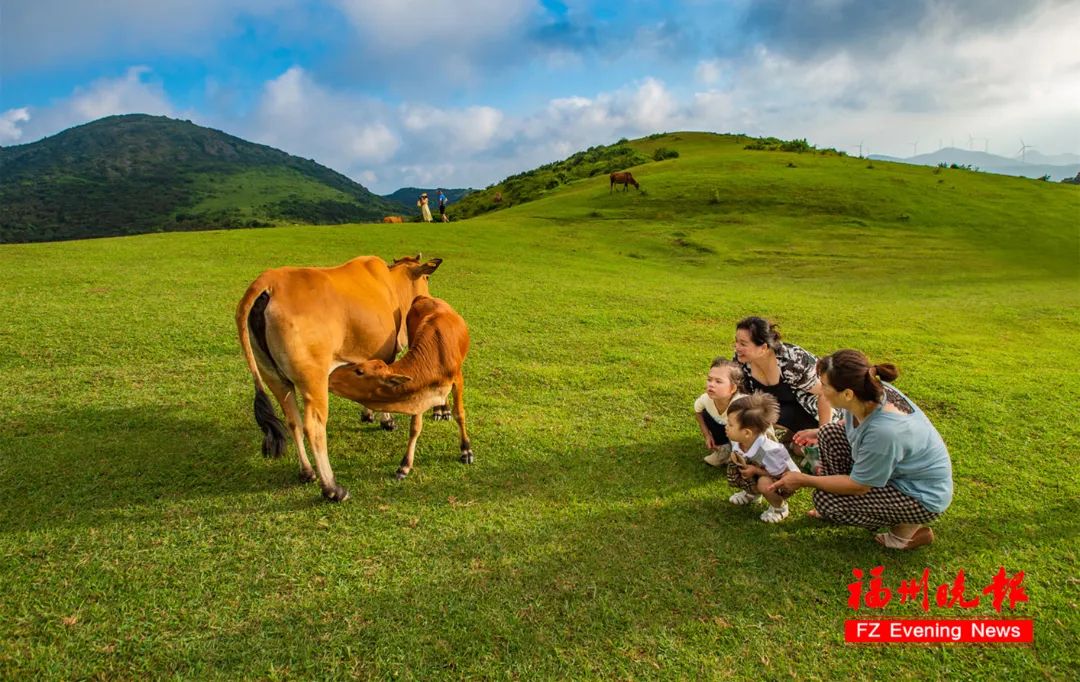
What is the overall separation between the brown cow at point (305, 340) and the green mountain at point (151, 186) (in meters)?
84.3

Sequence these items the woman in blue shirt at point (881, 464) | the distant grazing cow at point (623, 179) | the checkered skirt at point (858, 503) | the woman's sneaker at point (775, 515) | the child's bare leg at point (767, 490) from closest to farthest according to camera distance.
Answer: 1. the woman in blue shirt at point (881, 464)
2. the checkered skirt at point (858, 503)
3. the child's bare leg at point (767, 490)
4. the woman's sneaker at point (775, 515)
5. the distant grazing cow at point (623, 179)

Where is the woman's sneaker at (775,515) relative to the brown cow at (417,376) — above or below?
below

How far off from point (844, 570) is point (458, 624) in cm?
259

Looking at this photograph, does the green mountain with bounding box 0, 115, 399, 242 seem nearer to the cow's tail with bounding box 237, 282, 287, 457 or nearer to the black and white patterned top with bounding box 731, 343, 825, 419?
the cow's tail with bounding box 237, 282, 287, 457

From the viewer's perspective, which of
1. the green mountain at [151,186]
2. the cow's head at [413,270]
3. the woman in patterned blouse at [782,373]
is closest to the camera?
the woman in patterned blouse at [782,373]

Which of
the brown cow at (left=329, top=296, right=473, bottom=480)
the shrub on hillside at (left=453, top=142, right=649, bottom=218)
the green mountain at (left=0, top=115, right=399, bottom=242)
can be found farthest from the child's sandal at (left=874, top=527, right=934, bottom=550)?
the green mountain at (left=0, top=115, right=399, bottom=242)

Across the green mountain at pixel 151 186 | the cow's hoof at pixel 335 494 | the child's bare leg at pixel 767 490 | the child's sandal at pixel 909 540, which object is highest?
the green mountain at pixel 151 186

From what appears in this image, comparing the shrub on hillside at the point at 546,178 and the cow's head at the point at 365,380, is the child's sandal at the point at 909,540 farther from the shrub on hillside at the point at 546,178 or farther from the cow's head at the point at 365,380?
the shrub on hillside at the point at 546,178

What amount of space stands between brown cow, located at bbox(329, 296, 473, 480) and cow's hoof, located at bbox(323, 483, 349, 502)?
53 centimetres

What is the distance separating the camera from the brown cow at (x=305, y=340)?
4605 millimetres

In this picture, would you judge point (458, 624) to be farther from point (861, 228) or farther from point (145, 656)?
point (861, 228)

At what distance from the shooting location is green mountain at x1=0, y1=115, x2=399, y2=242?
10100cm

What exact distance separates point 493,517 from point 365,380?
1.49m

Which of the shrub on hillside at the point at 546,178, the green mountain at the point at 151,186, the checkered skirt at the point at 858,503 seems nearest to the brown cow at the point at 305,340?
the checkered skirt at the point at 858,503
